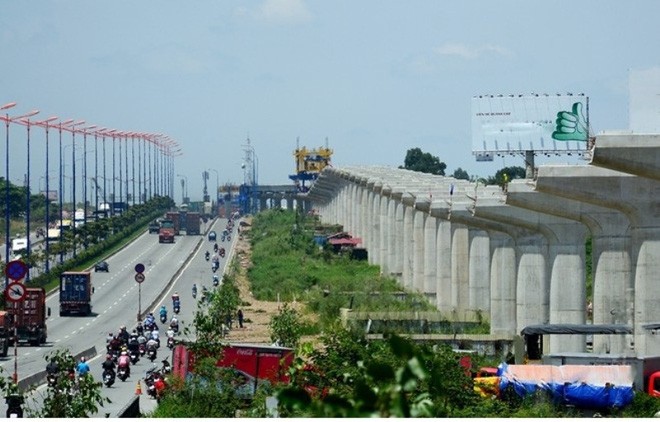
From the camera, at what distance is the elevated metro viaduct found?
45.2 metres

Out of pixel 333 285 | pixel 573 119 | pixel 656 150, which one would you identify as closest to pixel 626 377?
pixel 656 150

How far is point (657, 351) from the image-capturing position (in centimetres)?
4466

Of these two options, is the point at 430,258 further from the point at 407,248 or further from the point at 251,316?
the point at 251,316

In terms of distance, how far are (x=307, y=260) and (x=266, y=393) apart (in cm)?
8250

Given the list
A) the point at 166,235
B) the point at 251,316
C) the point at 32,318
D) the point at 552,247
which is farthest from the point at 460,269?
the point at 166,235

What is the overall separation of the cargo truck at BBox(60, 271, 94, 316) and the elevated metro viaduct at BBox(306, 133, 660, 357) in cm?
1610

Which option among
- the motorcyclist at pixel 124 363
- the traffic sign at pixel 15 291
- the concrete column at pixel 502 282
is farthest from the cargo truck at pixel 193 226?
the traffic sign at pixel 15 291

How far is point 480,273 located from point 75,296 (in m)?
21.5

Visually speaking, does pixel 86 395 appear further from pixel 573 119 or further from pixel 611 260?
pixel 573 119

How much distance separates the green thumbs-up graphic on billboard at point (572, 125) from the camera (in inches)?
3733

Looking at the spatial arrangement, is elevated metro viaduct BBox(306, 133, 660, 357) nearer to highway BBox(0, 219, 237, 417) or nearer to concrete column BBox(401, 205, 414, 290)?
concrete column BBox(401, 205, 414, 290)

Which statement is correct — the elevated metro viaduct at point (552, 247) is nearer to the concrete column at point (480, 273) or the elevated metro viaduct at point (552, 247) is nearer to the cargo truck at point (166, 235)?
the concrete column at point (480, 273)

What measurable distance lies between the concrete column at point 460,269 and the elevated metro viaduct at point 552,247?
4 centimetres

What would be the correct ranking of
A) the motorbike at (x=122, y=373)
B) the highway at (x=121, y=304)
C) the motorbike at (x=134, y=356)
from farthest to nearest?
the motorbike at (x=134, y=356) → the highway at (x=121, y=304) → the motorbike at (x=122, y=373)
